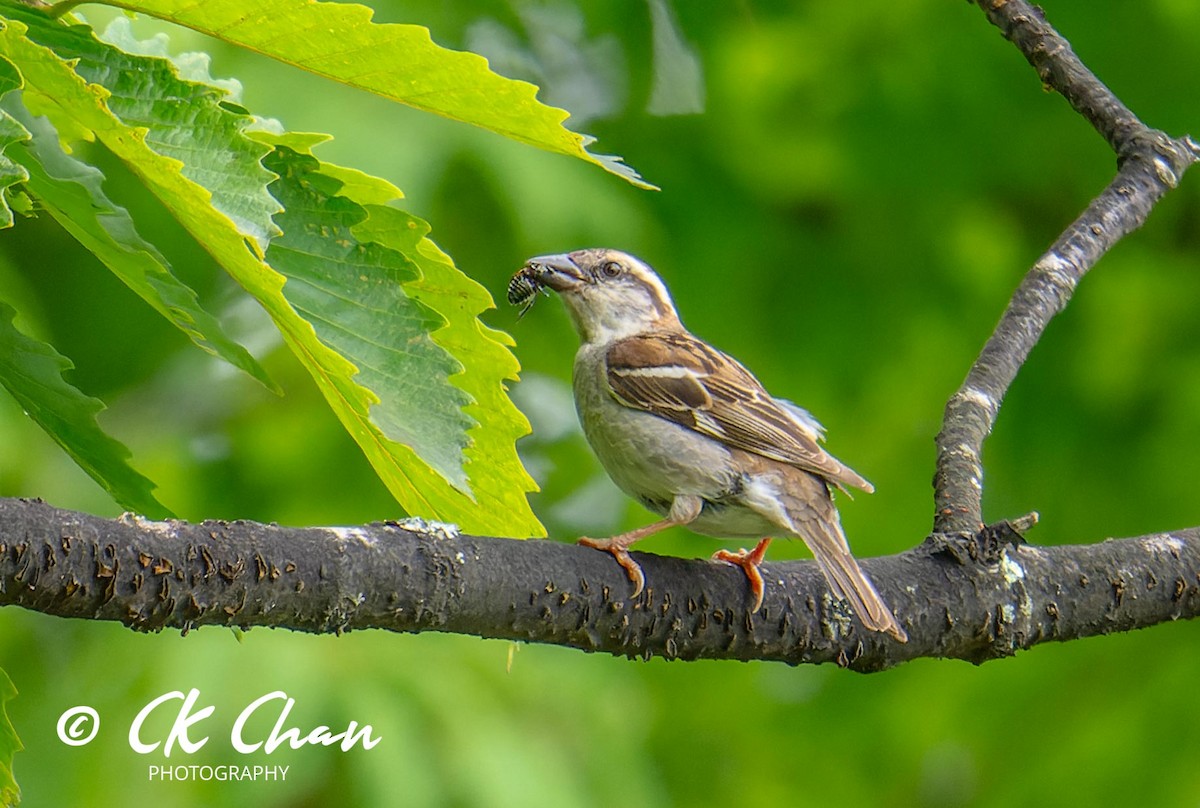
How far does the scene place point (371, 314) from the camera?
219 centimetres

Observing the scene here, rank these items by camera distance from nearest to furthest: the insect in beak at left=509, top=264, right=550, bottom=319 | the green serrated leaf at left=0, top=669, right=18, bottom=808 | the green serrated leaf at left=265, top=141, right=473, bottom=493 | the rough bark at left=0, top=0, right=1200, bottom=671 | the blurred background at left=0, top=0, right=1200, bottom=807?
the rough bark at left=0, top=0, right=1200, bottom=671 → the green serrated leaf at left=265, top=141, right=473, bottom=493 → the green serrated leaf at left=0, top=669, right=18, bottom=808 → the insect in beak at left=509, top=264, right=550, bottom=319 → the blurred background at left=0, top=0, right=1200, bottom=807

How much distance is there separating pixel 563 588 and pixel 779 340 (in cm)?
483

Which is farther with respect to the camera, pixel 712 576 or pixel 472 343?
pixel 712 576

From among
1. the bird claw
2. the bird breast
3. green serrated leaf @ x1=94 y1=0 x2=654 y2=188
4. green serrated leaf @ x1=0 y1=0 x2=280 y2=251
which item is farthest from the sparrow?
green serrated leaf @ x1=0 y1=0 x2=280 y2=251

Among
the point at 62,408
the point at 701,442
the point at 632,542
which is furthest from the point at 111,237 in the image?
the point at 701,442

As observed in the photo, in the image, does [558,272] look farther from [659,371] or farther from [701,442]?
[701,442]

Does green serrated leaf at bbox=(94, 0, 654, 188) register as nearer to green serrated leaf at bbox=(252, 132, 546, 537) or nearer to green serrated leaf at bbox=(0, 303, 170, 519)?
green serrated leaf at bbox=(252, 132, 546, 537)

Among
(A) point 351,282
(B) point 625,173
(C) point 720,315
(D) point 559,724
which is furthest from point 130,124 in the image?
(C) point 720,315

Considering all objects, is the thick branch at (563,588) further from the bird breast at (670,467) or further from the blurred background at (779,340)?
the blurred background at (779,340)

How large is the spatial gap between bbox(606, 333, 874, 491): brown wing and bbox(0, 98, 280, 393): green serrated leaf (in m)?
2.36

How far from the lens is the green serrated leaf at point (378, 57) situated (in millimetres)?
2002

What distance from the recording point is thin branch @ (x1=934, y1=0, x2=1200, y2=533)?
3400mm

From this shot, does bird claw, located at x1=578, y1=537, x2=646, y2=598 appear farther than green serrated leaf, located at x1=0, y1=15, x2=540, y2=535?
Yes

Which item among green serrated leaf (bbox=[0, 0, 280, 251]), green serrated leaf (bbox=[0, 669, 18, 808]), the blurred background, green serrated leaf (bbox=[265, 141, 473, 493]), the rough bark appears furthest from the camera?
the blurred background
